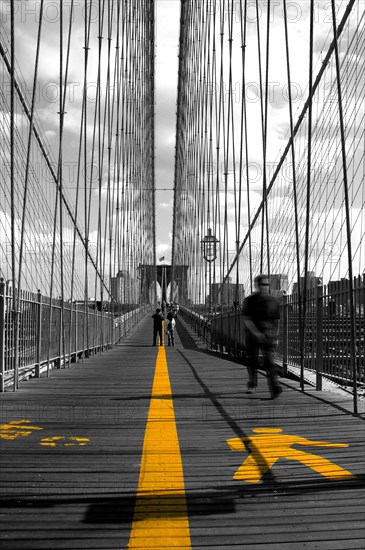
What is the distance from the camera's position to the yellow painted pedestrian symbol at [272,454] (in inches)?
91.7

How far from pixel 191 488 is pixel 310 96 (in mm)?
3192

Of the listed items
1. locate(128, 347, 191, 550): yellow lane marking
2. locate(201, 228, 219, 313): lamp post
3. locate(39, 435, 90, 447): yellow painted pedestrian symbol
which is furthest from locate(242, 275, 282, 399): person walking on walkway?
locate(201, 228, 219, 313): lamp post

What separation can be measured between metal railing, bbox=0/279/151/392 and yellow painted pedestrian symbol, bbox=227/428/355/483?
242 centimetres

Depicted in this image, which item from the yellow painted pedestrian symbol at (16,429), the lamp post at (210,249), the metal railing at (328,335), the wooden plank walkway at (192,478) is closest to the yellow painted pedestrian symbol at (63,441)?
the wooden plank walkway at (192,478)

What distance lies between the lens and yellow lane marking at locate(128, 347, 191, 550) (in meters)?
1.69

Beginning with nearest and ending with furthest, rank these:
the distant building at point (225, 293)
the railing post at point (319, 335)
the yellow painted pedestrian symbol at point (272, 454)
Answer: the yellow painted pedestrian symbol at point (272, 454)
the railing post at point (319, 335)
the distant building at point (225, 293)

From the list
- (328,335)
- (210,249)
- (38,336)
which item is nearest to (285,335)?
(328,335)

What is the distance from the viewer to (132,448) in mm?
2805

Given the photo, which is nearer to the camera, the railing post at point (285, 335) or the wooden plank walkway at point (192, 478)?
the wooden plank walkway at point (192, 478)

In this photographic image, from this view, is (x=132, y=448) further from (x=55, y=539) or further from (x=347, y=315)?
(x=347, y=315)

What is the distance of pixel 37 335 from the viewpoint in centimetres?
639

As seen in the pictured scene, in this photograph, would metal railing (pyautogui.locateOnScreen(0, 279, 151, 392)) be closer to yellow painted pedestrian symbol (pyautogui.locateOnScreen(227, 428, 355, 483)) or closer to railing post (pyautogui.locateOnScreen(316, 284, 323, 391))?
railing post (pyautogui.locateOnScreen(316, 284, 323, 391))

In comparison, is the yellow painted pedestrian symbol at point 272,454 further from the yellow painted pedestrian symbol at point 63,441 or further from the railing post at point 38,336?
the railing post at point 38,336

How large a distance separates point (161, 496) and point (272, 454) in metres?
0.67
